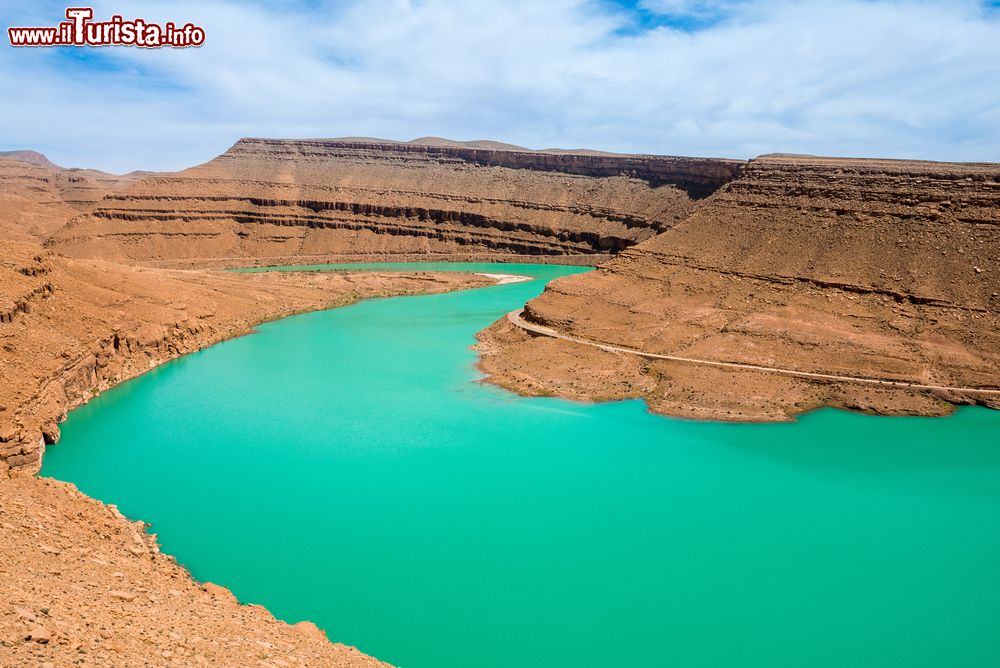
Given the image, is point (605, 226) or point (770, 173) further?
point (605, 226)

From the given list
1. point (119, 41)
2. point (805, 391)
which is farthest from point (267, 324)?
point (805, 391)

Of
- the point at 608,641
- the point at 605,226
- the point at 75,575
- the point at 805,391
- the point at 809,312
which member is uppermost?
the point at 605,226

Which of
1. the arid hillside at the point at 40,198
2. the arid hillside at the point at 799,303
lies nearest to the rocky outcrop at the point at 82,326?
the arid hillside at the point at 799,303

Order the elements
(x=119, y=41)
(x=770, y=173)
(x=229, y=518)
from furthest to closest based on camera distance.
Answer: (x=770, y=173)
(x=119, y=41)
(x=229, y=518)

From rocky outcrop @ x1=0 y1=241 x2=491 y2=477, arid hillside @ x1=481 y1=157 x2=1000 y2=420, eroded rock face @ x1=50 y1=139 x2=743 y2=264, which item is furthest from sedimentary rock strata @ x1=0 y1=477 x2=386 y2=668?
eroded rock face @ x1=50 y1=139 x2=743 y2=264

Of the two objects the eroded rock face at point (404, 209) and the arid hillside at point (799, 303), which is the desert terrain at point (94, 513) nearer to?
the arid hillside at point (799, 303)

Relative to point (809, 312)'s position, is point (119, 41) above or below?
above

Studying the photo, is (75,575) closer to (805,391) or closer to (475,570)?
(475,570)

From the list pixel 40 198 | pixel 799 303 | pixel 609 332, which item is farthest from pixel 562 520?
pixel 40 198
